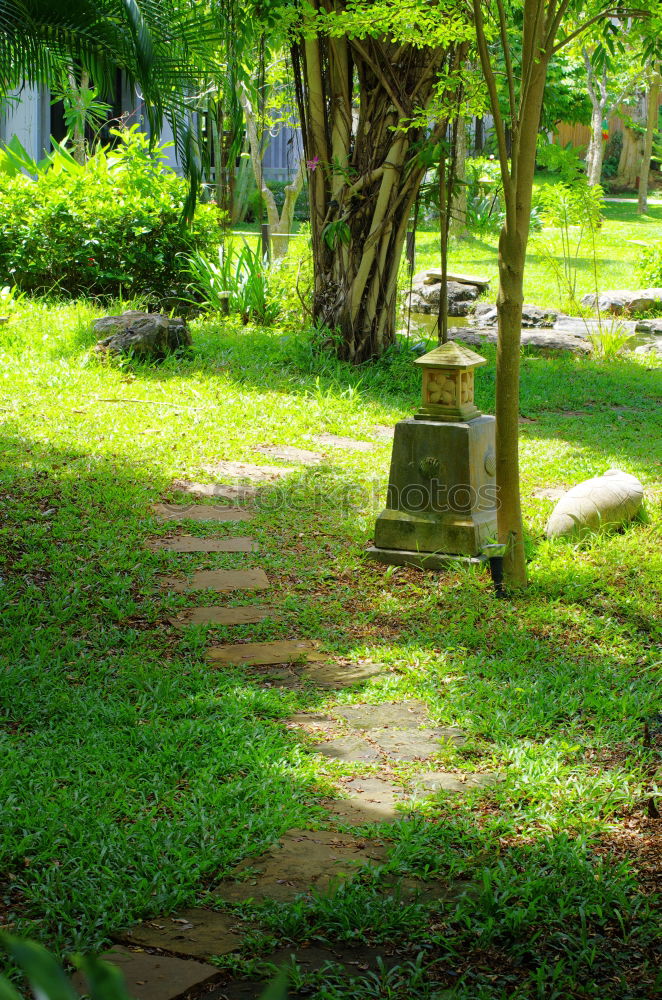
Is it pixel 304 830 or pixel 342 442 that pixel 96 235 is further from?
pixel 304 830

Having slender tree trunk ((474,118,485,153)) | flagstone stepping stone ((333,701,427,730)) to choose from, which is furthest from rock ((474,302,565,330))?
slender tree trunk ((474,118,485,153))

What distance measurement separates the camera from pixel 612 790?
2.91 metres

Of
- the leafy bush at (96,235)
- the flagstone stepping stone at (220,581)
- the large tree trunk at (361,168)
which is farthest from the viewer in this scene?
the leafy bush at (96,235)

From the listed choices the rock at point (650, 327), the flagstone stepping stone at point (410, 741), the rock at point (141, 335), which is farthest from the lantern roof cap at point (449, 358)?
the rock at point (650, 327)

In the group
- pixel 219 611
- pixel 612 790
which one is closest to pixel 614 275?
pixel 219 611

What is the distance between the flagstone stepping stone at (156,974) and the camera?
2014 mm

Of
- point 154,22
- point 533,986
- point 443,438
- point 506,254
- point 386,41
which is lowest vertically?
point 533,986

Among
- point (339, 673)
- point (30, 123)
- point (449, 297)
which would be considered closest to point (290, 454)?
point (339, 673)

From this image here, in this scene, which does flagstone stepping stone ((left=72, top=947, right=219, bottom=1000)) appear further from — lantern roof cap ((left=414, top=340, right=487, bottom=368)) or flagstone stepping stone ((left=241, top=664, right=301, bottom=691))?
lantern roof cap ((left=414, top=340, right=487, bottom=368))

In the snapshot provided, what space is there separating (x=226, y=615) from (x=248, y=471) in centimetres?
205

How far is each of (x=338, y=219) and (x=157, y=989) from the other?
753 cm

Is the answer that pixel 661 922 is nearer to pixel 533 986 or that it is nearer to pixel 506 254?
pixel 533 986

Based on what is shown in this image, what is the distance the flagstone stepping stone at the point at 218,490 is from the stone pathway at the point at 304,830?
0.92 meters

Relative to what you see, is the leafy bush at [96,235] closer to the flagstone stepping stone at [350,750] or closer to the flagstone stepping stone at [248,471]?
the flagstone stepping stone at [248,471]
